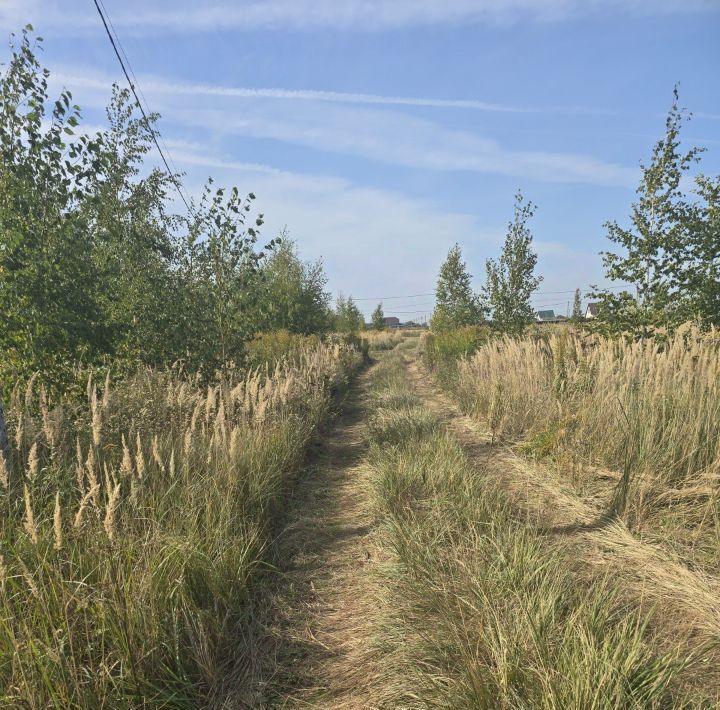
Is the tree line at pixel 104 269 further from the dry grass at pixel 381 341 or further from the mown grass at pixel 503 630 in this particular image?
the dry grass at pixel 381 341

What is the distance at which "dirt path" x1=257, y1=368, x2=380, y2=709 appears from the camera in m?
2.38

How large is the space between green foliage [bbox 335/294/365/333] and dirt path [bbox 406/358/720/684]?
30.6 m

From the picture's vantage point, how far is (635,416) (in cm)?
489

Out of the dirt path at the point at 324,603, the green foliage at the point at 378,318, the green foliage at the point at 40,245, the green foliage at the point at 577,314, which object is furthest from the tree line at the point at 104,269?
the green foliage at the point at 378,318

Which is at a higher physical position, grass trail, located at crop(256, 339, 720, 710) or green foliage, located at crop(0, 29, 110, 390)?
green foliage, located at crop(0, 29, 110, 390)

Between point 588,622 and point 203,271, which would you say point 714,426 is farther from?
point 203,271

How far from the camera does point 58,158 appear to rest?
434 cm

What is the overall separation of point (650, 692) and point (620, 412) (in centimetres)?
392

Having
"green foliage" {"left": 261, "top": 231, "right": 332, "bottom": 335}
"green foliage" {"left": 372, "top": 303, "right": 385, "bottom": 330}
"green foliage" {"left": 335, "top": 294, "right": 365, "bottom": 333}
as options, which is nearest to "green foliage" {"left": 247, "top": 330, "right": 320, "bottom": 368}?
"green foliage" {"left": 261, "top": 231, "right": 332, "bottom": 335}

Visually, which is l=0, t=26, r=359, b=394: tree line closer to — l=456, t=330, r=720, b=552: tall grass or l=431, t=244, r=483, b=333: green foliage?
l=456, t=330, r=720, b=552: tall grass

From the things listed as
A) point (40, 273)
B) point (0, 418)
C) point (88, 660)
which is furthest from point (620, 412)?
point (40, 273)

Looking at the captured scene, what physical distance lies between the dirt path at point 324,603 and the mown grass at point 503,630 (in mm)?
211

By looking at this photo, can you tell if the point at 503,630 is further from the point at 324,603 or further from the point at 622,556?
the point at 622,556

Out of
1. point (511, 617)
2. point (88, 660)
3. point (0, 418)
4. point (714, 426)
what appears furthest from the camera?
point (714, 426)
